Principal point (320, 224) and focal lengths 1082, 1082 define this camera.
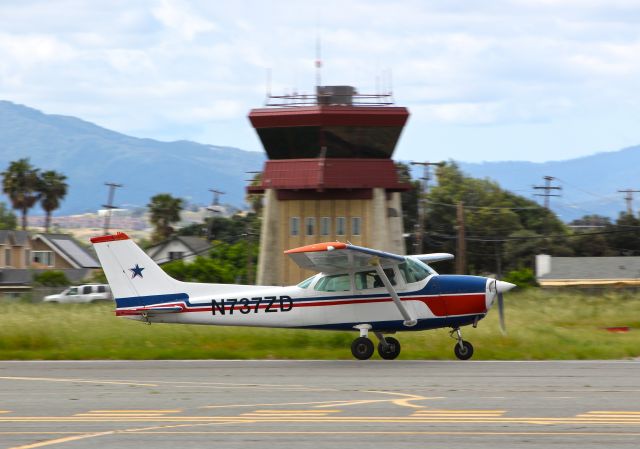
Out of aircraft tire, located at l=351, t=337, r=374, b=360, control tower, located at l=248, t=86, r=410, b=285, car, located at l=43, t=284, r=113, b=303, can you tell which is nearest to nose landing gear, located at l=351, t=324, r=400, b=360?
aircraft tire, located at l=351, t=337, r=374, b=360

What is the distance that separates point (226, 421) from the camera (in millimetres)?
11836

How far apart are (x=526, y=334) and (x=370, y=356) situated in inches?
171

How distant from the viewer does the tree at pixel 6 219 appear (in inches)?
5152

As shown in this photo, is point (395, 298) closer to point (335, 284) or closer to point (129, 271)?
point (335, 284)

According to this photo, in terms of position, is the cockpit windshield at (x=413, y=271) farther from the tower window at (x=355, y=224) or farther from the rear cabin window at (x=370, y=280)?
the tower window at (x=355, y=224)

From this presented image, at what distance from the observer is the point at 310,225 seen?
142ft

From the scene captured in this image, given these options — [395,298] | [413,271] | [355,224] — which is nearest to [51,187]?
[355,224]

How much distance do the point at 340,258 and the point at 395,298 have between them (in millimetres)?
1223

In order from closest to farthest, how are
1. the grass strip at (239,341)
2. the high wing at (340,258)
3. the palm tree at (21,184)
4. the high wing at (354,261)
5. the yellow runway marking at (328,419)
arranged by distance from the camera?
the yellow runway marking at (328,419) < the high wing at (340,258) < the high wing at (354,261) < the grass strip at (239,341) < the palm tree at (21,184)

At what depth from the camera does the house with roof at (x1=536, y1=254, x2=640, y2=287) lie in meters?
70.1

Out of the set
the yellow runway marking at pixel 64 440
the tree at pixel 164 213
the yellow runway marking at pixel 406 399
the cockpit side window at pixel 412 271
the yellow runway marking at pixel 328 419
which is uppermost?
the tree at pixel 164 213

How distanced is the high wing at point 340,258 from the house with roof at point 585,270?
168 feet

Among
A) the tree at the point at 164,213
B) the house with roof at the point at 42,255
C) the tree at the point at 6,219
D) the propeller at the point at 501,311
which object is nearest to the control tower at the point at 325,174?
the propeller at the point at 501,311

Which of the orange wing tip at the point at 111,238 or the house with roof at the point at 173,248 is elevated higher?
the house with roof at the point at 173,248
